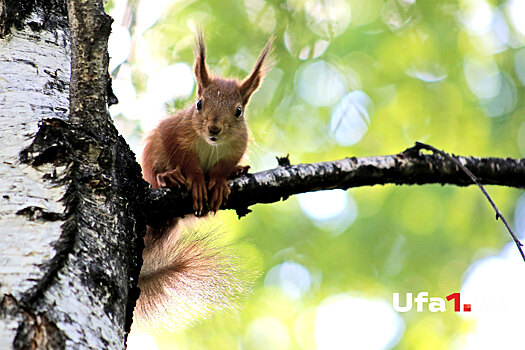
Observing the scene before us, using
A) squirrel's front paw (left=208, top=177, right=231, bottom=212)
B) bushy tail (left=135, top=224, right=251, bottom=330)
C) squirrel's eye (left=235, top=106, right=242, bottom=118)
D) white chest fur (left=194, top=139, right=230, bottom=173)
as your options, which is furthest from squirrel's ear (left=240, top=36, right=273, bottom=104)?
bushy tail (left=135, top=224, right=251, bottom=330)

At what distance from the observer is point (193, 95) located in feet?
12.4

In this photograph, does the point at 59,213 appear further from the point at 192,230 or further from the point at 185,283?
the point at 192,230

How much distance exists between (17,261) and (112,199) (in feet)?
1.34

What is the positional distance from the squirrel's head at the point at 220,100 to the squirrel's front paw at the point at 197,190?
1.46ft

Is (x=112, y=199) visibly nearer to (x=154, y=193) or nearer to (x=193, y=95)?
(x=154, y=193)

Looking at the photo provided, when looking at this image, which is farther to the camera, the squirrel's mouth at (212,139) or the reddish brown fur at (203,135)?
the squirrel's mouth at (212,139)

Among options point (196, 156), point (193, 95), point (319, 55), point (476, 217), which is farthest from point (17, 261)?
point (476, 217)

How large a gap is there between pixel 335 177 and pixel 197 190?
0.60 metres

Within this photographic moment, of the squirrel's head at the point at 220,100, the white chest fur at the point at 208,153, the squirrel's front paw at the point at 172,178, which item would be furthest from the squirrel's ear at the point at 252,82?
the squirrel's front paw at the point at 172,178

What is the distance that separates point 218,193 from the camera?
235cm

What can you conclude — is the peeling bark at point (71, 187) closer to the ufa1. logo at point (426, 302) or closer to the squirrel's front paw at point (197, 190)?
the squirrel's front paw at point (197, 190)

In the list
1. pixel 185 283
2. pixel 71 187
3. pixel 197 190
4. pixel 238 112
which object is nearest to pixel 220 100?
pixel 238 112

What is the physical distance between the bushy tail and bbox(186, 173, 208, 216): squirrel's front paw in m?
0.18

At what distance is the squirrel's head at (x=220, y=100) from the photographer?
9.82 ft
